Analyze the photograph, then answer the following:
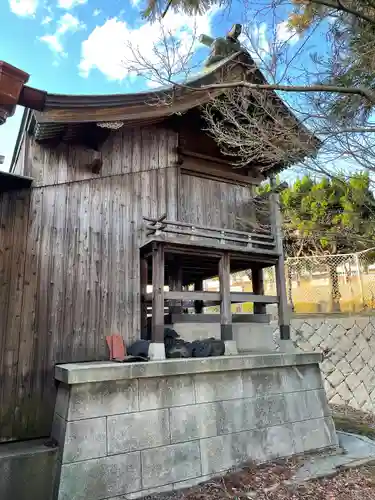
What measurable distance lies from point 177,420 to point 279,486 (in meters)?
1.49

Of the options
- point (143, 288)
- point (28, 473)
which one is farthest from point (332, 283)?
point (28, 473)

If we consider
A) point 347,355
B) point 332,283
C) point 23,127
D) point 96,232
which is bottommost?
point 347,355

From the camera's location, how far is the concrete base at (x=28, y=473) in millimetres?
3676

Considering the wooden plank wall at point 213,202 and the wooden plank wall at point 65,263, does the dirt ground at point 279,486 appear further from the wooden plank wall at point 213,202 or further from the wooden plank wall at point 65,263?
the wooden plank wall at point 213,202

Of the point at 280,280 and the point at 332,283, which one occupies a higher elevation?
the point at 332,283

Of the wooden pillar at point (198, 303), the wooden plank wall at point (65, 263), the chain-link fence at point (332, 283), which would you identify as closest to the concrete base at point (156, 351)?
the wooden plank wall at point (65, 263)

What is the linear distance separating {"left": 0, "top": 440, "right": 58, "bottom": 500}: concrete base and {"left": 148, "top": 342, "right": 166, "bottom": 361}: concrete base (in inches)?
61.3

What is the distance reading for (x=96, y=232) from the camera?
538cm

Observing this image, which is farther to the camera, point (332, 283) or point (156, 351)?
point (332, 283)

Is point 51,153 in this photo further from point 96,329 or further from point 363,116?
point 363,116

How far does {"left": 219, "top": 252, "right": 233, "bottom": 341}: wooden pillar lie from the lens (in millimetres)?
5504

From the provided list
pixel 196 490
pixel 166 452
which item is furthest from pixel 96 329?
pixel 196 490

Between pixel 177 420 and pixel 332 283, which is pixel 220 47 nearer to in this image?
pixel 177 420

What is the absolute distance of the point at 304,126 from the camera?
Result: 14.2ft
